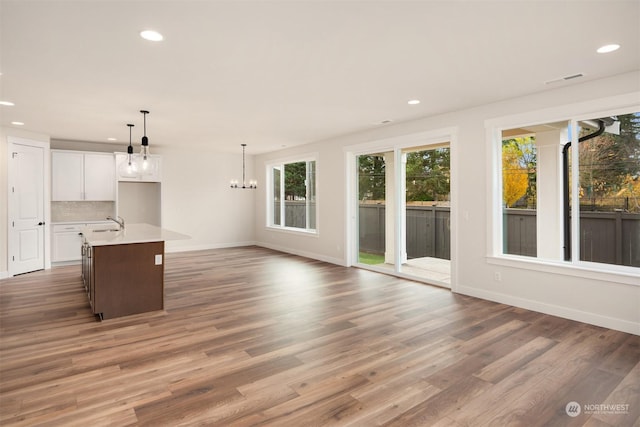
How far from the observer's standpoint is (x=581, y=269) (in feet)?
12.9

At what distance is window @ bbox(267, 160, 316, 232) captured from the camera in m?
8.27

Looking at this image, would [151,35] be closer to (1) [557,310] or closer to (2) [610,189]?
(2) [610,189]

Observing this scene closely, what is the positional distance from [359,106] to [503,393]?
363 cm

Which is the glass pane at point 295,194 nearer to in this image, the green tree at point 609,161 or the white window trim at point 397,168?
the white window trim at point 397,168

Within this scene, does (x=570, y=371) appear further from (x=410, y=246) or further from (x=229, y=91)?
(x=229, y=91)

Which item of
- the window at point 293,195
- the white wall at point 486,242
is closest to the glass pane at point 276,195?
the window at point 293,195

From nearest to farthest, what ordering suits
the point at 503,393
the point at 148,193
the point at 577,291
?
1. the point at 503,393
2. the point at 577,291
3. the point at 148,193

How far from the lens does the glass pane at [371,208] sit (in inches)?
259

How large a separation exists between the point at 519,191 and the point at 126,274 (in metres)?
4.92

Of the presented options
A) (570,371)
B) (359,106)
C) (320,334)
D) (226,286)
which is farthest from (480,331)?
(226,286)

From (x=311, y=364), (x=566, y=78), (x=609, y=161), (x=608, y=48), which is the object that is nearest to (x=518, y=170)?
(x=609, y=161)

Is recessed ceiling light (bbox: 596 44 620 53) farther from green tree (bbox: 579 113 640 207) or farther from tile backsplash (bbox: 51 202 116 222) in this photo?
tile backsplash (bbox: 51 202 116 222)

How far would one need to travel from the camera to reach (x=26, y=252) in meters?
6.49

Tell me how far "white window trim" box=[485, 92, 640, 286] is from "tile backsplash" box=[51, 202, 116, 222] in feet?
24.4
